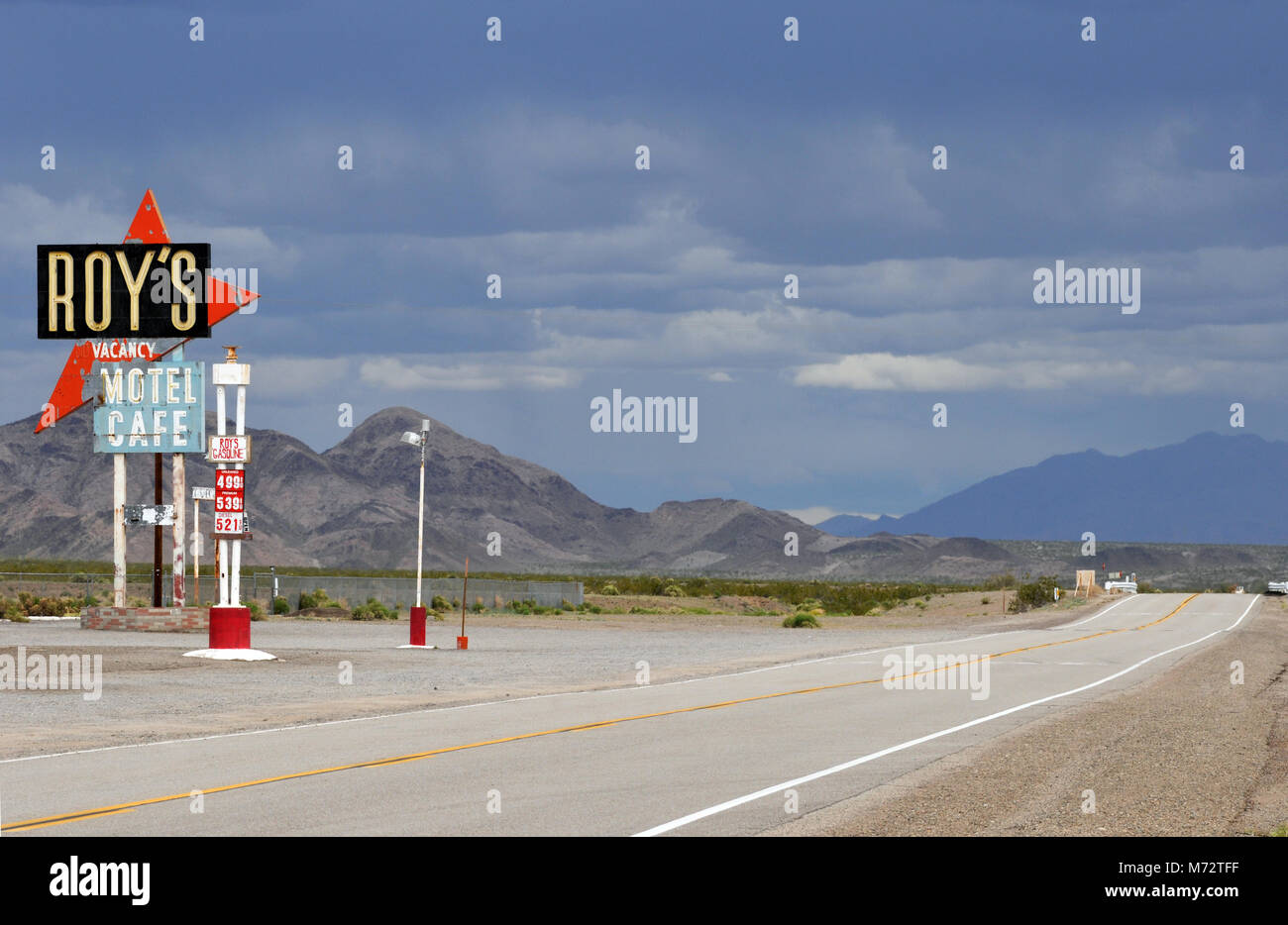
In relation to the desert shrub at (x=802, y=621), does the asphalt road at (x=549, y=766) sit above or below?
above

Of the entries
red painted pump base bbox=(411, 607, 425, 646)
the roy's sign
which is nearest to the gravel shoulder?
red painted pump base bbox=(411, 607, 425, 646)

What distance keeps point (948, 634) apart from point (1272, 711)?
2932cm

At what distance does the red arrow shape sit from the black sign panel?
953 mm

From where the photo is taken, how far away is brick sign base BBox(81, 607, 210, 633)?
43344mm

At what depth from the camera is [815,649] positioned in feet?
138

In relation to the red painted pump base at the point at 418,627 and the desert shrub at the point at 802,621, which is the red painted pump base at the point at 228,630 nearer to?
the red painted pump base at the point at 418,627

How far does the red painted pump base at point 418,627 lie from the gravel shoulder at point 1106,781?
2071 centimetres

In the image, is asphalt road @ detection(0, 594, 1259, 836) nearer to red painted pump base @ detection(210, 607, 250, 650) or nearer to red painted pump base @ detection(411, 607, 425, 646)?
red painted pump base @ detection(210, 607, 250, 650)

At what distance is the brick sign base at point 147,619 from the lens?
43344 millimetres

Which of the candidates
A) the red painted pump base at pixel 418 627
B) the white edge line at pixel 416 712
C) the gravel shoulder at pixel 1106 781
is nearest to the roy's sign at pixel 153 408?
the red painted pump base at pixel 418 627

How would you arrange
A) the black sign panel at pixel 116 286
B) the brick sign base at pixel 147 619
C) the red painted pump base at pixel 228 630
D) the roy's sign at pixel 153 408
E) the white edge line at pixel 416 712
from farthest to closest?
the roy's sign at pixel 153 408 < the brick sign base at pixel 147 619 < the black sign panel at pixel 116 286 < the red painted pump base at pixel 228 630 < the white edge line at pixel 416 712
